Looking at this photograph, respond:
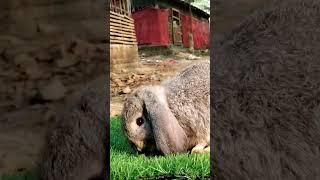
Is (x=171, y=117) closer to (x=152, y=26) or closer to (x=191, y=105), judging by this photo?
(x=191, y=105)

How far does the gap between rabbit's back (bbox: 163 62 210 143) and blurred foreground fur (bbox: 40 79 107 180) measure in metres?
2.20

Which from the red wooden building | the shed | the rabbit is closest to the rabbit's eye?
the rabbit

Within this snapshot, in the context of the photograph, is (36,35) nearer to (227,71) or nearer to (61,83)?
(61,83)

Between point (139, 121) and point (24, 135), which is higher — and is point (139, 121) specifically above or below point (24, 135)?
below

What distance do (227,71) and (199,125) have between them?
8.06 feet

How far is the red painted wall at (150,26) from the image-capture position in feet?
46.6

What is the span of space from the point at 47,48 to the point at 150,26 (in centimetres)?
1280

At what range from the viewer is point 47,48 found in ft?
5.27

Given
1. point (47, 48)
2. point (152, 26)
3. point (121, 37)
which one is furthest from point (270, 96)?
point (152, 26)

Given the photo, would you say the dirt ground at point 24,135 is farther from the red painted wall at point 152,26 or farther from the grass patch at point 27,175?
the red painted wall at point 152,26

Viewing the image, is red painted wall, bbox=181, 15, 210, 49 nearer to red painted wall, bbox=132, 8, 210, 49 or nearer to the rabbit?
red painted wall, bbox=132, 8, 210, 49

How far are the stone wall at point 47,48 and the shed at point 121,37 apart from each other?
7859 millimetres

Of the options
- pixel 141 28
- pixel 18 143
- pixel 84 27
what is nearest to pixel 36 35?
pixel 84 27

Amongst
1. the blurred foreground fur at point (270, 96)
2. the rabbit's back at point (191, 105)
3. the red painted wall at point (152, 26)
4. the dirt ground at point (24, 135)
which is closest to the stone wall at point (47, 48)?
the dirt ground at point (24, 135)
